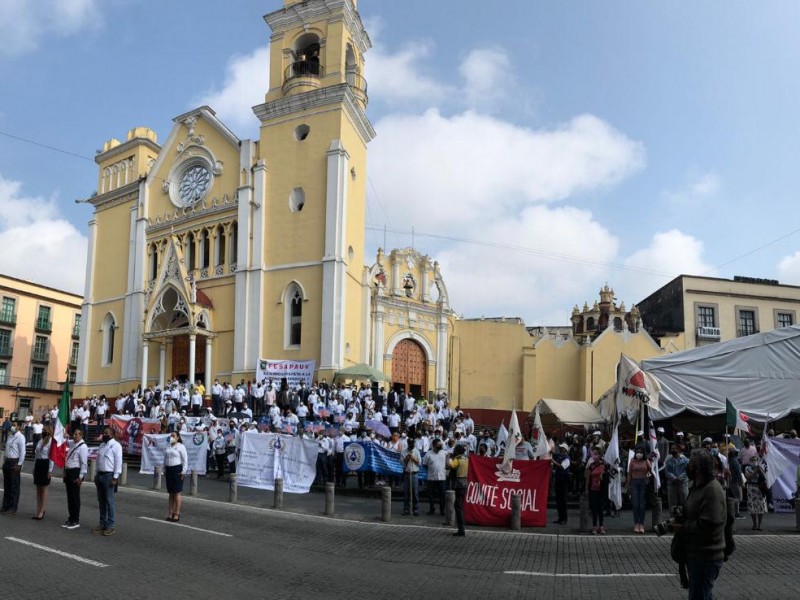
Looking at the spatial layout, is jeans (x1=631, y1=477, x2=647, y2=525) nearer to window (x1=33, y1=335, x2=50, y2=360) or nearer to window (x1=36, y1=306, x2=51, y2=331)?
window (x1=33, y1=335, x2=50, y2=360)

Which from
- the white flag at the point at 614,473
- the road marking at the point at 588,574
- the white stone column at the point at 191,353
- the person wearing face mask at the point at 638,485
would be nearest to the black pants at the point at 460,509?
the road marking at the point at 588,574

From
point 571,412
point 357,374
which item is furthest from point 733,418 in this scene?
point 357,374

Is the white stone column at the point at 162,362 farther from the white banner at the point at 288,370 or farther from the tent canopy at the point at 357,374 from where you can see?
the tent canopy at the point at 357,374

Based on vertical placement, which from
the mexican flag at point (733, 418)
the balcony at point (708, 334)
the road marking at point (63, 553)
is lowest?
the road marking at point (63, 553)

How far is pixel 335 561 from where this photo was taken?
11.2 m

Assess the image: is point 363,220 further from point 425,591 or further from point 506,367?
point 425,591

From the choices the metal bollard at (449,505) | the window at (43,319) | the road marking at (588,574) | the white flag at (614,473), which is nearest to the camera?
the road marking at (588,574)

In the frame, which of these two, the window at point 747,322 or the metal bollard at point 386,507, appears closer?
the metal bollard at point 386,507

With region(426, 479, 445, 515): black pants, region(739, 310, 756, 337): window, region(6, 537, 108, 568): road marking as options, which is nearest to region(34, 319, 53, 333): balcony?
region(426, 479, 445, 515): black pants

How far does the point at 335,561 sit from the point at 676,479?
7.58 m

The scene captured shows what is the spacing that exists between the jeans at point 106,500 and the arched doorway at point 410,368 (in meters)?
25.7

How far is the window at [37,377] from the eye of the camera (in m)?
54.4

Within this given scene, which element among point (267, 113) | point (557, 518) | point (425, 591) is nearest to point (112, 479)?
point (425, 591)

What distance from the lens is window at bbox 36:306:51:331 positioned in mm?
55938
